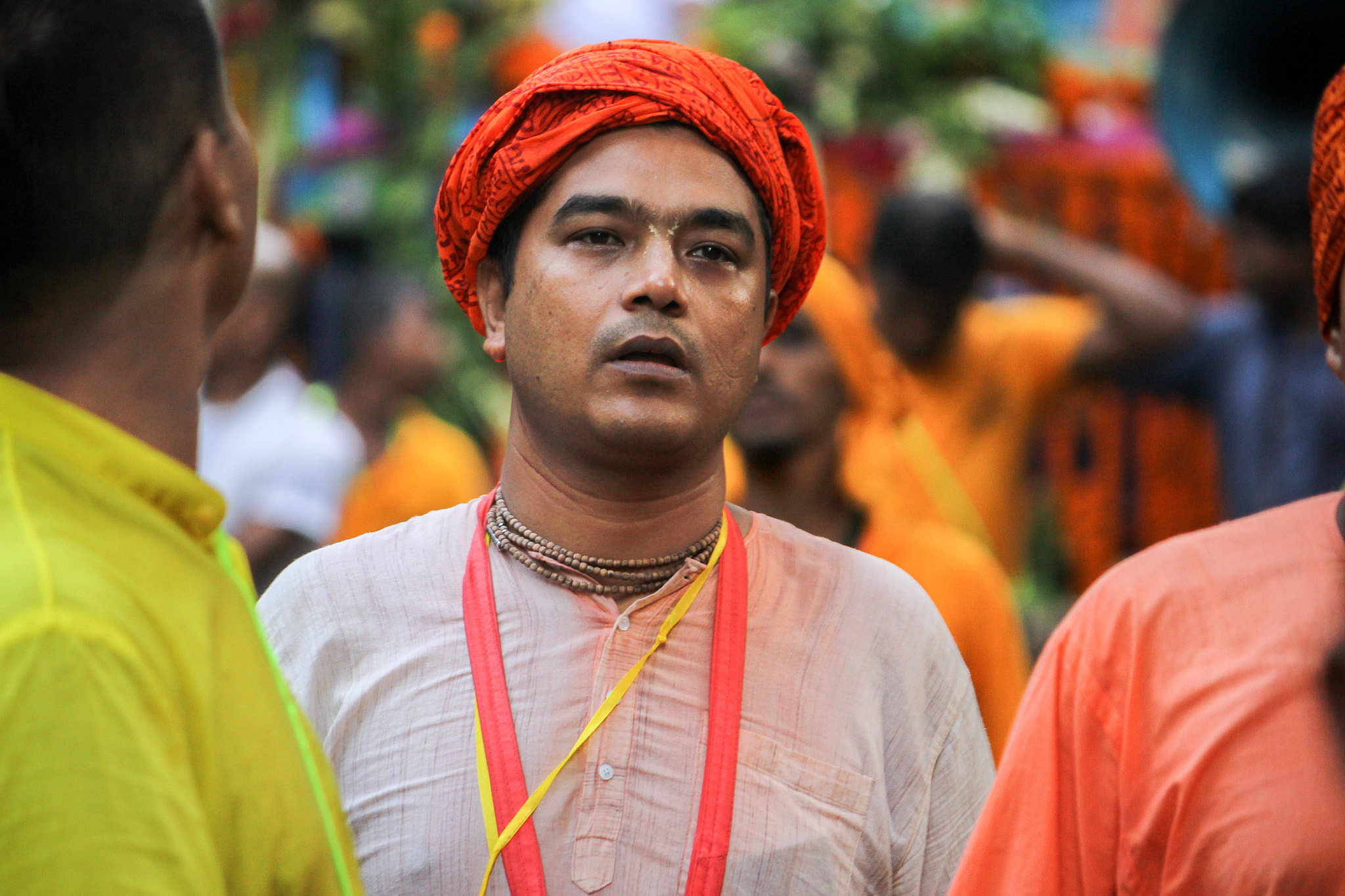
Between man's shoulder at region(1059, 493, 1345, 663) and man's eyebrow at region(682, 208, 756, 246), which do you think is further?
man's eyebrow at region(682, 208, 756, 246)

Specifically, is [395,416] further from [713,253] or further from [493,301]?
[713,253]

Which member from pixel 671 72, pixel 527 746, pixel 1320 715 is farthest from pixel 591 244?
pixel 1320 715

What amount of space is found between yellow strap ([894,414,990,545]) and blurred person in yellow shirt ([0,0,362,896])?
2871 millimetres

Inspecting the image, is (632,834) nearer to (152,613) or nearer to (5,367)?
(152,613)

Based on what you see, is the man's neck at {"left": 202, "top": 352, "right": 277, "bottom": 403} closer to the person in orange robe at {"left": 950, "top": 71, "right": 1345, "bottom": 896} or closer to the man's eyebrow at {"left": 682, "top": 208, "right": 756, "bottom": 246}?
the man's eyebrow at {"left": 682, "top": 208, "right": 756, "bottom": 246}

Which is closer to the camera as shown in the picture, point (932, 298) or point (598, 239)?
point (598, 239)

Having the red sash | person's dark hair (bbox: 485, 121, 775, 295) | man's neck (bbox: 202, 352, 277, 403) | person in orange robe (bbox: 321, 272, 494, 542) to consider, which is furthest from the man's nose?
man's neck (bbox: 202, 352, 277, 403)

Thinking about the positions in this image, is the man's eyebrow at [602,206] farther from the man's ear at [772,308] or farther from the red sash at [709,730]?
the red sash at [709,730]

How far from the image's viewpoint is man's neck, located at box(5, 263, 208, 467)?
4.52 ft

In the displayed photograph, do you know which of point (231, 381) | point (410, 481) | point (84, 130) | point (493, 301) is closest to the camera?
point (84, 130)

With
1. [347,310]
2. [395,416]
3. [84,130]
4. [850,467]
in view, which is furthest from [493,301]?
[347,310]

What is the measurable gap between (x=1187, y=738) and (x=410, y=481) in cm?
383

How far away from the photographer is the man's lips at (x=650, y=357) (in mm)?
2100

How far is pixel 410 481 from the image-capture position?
5316mm
